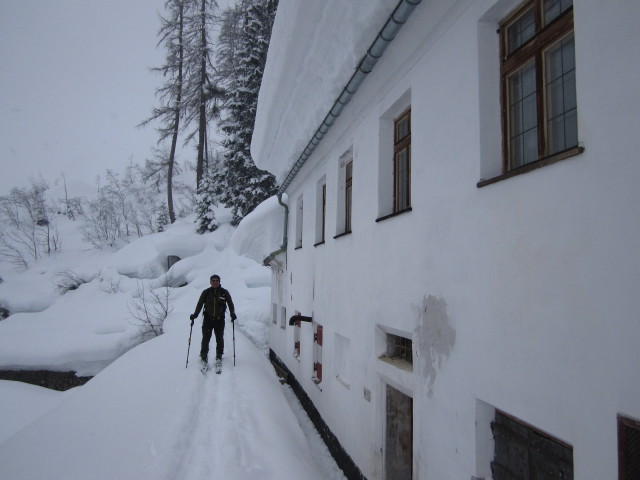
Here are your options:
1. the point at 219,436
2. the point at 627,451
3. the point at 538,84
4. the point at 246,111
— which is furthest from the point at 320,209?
the point at 246,111

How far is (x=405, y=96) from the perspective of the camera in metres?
4.38

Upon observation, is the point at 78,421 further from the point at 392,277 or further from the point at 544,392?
the point at 544,392

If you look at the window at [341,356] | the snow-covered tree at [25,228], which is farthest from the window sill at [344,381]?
the snow-covered tree at [25,228]

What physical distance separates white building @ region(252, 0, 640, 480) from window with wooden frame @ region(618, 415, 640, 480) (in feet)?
0.03

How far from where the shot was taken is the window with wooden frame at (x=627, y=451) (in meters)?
1.80

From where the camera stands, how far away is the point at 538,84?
2.70m

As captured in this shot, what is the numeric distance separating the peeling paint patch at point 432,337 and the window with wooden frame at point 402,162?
146 centimetres

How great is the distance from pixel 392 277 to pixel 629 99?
9.42ft

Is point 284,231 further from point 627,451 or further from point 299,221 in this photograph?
point 627,451

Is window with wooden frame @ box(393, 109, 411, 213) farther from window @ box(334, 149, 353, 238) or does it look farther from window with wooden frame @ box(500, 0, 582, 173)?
window @ box(334, 149, 353, 238)

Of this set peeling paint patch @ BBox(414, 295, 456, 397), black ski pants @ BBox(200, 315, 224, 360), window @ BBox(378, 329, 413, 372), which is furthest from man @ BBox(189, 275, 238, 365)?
peeling paint patch @ BBox(414, 295, 456, 397)

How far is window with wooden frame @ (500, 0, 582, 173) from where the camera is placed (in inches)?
97.0

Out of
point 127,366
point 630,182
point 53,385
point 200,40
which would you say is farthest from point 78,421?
point 200,40

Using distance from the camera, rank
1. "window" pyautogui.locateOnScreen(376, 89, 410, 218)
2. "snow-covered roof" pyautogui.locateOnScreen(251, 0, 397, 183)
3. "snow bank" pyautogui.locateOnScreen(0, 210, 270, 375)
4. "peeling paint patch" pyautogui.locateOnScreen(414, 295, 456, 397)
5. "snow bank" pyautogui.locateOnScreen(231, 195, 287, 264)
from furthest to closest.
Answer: "snow bank" pyautogui.locateOnScreen(0, 210, 270, 375)
"snow bank" pyautogui.locateOnScreen(231, 195, 287, 264)
"window" pyautogui.locateOnScreen(376, 89, 410, 218)
"snow-covered roof" pyautogui.locateOnScreen(251, 0, 397, 183)
"peeling paint patch" pyautogui.locateOnScreen(414, 295, 456, 397)
